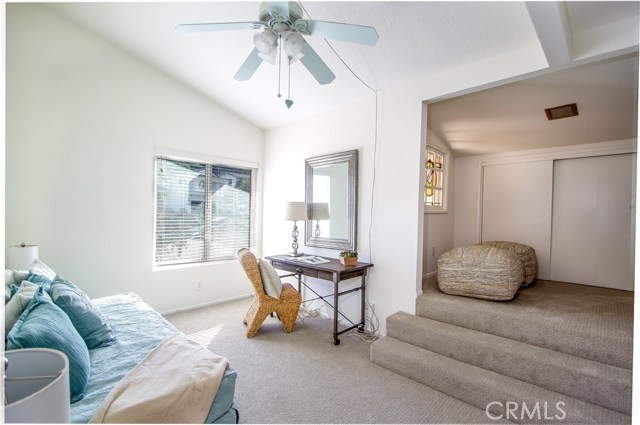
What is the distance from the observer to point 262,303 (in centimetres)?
309

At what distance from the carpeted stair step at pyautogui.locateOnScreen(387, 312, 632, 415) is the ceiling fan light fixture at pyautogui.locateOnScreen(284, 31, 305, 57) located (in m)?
2.36

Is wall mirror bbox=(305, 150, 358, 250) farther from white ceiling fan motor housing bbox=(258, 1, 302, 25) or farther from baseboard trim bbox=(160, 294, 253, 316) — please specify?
white ceiling fan motor housing bbox=(258, 1, 302, 25)

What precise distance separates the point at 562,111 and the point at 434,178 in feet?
5.12

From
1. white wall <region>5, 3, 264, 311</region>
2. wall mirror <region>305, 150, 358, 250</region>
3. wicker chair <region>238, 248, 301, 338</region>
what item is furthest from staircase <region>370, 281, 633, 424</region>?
white wall <region>5, 3, 264, 311</region>

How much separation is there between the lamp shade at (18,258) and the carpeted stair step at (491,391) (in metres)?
3.07

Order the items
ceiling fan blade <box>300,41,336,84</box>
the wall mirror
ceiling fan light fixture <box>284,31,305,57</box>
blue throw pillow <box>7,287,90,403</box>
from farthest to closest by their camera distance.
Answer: the wall mirror
ceiling fan blade <box>300,41,336,84</box>
ceiling fan light fixture <box>284,31,305,57</box>
blue throw pillow <box>7,287,90,403</box>

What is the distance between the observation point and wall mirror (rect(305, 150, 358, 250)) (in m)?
3.40

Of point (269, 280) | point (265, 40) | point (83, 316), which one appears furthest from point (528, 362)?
point (83, 316)

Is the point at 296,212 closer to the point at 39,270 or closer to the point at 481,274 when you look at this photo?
the point at 481,274

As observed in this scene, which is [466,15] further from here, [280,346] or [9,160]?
[9,160]

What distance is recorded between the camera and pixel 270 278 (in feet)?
10.2

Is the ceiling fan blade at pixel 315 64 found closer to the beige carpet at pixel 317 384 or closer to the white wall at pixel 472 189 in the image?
the beige carpet at pixel 317 384

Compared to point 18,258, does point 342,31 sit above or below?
above

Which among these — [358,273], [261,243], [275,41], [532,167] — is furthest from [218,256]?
[532,167]
